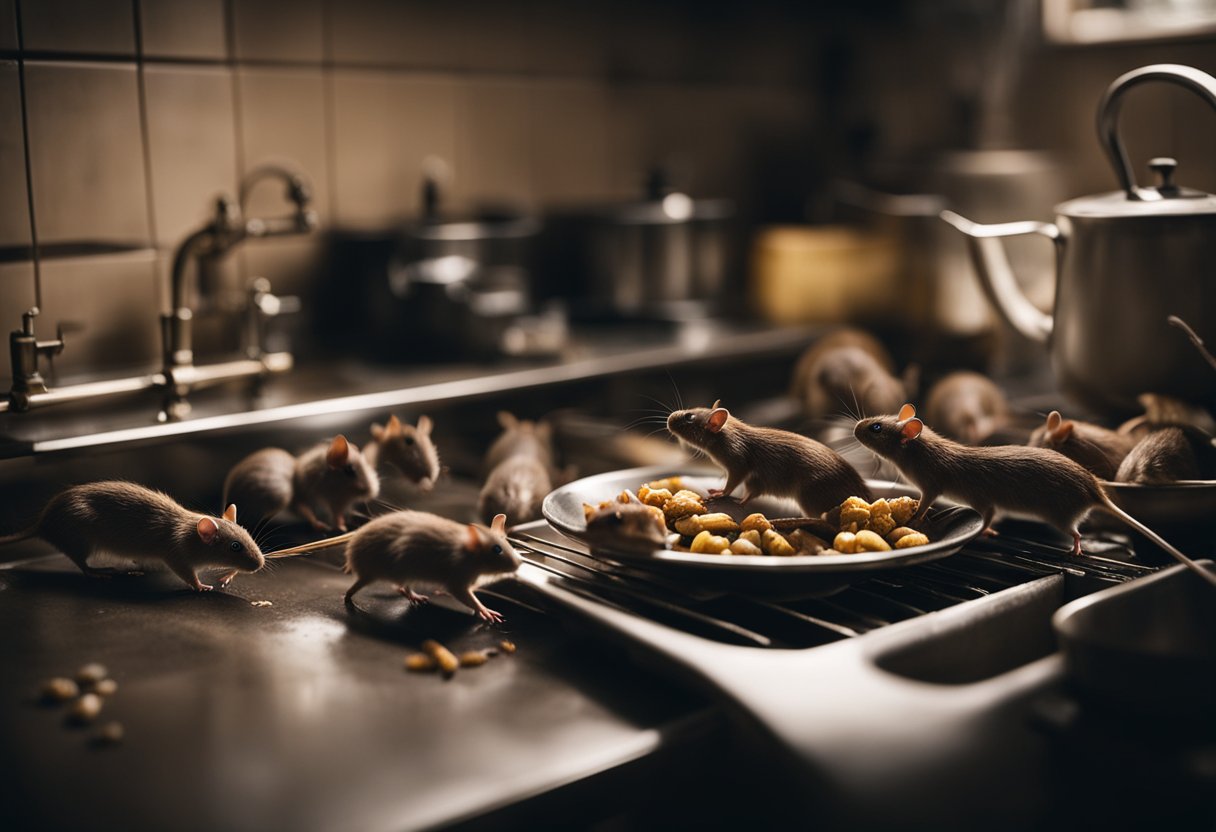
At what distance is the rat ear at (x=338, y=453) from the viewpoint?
127 centimetres

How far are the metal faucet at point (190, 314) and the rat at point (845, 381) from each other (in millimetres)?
794

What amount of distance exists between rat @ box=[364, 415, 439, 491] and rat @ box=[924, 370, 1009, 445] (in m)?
0.60

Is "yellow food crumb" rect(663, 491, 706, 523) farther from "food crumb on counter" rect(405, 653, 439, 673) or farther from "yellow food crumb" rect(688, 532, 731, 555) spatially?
"food crumb on counter" rect(405, 653, 439, 673)

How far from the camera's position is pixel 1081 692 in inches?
32.0

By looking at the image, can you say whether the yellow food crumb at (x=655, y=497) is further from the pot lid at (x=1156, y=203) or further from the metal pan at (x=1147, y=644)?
the pot lid at (x=1156, y=203)

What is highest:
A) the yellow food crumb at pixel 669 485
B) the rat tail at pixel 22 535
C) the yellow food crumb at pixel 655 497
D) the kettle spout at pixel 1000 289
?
the kettle spout at pixel 1000 289

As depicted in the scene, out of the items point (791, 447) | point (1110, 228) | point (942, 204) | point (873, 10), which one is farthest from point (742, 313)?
point (791, 447)

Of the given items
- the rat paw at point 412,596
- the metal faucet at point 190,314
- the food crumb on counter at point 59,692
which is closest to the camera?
the food crumb on counter at point 59,692

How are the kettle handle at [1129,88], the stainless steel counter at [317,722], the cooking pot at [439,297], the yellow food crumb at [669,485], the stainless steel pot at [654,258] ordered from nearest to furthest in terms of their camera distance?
the stainless steel counter at [317,722]
the yellow food crumb at [669,485]
the kettle handle at [1129,88]
the cooking pot at [439,297]
the stainless steel pot at [654,258]

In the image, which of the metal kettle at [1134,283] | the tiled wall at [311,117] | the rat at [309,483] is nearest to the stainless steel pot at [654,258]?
the tiled wall at [311,117]

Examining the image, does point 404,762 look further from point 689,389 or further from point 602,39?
point 602,39

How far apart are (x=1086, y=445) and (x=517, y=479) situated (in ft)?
2.10

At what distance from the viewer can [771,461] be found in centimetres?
114

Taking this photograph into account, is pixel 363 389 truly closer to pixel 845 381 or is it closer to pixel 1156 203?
pixel 845 381
